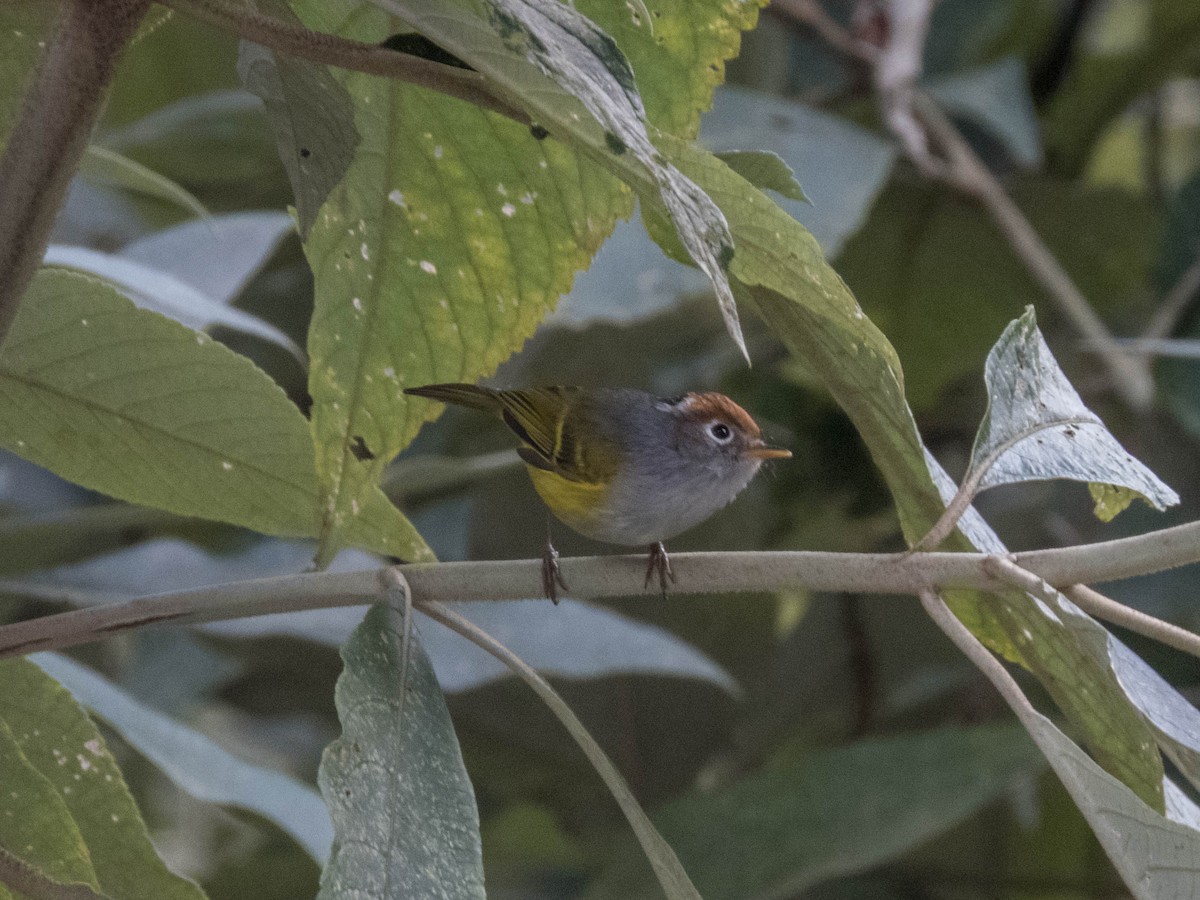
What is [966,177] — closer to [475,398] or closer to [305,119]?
[475,398]

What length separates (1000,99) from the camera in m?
2.44

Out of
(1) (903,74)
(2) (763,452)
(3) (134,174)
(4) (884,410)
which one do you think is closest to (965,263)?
(1) (903,74)

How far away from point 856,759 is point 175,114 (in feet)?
4.40

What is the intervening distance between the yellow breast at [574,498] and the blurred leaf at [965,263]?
976mm

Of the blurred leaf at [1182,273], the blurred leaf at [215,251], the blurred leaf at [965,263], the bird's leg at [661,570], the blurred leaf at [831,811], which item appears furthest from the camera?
the blurred leaf at [965,263]

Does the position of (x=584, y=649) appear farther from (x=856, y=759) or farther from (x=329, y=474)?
(x=329, y=474)

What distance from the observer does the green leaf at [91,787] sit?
89 cm

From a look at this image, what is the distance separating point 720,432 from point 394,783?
1.06 m

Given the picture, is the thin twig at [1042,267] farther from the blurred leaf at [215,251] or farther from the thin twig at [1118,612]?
the thin twig at [1118,612]

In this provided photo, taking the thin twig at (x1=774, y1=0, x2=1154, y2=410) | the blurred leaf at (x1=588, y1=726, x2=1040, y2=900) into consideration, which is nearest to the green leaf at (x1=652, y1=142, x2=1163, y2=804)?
the blurred leaf at (x1=588, y1=726, x2=1040, y2=900)

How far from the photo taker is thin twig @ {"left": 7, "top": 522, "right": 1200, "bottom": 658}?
75 cm

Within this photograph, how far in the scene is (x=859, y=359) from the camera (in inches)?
31.3

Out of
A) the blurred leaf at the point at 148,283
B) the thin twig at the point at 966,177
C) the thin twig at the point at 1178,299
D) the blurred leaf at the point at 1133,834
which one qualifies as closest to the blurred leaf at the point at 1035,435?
the blurred leaf at the point at 1133,834

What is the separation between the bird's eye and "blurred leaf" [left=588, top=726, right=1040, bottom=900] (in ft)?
1.43
